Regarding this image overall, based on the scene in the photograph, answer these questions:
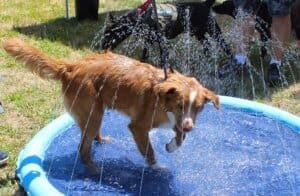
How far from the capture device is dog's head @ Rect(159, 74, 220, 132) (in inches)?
144

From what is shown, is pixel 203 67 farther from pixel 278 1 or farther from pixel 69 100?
pixel 69 100

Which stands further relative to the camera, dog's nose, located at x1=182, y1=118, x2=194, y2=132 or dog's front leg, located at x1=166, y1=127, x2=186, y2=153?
dog's front leg, located at x1=166, y1=127, x2=186, y2=153

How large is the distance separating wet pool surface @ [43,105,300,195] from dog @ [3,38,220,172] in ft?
0.93

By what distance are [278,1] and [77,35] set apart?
336 cm

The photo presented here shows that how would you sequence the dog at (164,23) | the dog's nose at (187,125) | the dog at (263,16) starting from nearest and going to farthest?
the dog's nose at (187,125), the dog at (164,23), the dog at (263,16)

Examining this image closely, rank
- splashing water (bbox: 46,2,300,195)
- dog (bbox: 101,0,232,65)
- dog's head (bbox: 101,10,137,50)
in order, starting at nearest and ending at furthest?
splashing water (bbox: 46,2,300,195) → dog (bbox: 101,0,232,65) → dog's head (bbox: 101,10,137,50)

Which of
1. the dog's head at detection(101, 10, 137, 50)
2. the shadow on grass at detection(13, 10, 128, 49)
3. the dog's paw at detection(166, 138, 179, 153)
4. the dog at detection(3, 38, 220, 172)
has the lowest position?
the shadow on grass at detection(13, 10, 128, 49)

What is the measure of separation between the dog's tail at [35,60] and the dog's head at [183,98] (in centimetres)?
86

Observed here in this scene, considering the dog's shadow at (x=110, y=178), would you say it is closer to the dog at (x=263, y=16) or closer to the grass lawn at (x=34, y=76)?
the grass lawn at (x=34, y=76)

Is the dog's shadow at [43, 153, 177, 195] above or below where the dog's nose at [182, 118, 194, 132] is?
below

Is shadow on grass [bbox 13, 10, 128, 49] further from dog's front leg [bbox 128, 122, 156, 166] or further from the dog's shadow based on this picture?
dog's front leg [bbox 128, 122, 156, 166]

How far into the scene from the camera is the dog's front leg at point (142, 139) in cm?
405

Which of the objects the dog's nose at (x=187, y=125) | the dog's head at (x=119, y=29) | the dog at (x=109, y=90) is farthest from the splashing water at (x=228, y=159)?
the dog's nose at (x=187, y=125)

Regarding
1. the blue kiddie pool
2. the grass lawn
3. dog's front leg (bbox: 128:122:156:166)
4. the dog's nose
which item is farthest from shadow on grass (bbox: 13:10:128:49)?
the dog's nose
